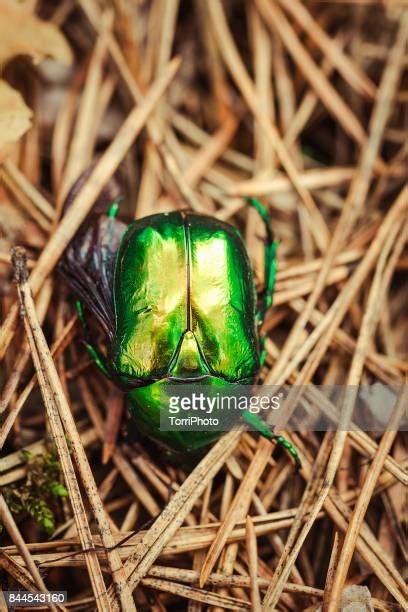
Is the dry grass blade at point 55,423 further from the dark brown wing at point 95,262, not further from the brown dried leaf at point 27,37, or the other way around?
the brown dried leaf at point 27,37

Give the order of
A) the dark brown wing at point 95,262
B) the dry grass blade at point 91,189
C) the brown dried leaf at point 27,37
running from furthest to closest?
the brown dried leaf at point 27,37 < the dry grass blade at point 91,189 < the dark brown wing at point 95,262

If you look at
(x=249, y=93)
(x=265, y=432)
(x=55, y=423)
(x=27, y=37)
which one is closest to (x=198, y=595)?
(x=265, y=432)

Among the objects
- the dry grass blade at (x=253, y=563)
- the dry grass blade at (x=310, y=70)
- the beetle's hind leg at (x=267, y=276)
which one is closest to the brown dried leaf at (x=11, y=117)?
the beetle's hind leg at (x=267, y=276)

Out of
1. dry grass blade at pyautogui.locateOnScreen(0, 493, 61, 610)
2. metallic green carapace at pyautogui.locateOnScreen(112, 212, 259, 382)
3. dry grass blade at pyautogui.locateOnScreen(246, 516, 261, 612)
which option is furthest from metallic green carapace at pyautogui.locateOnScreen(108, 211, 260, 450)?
dry grass blade at pyautogui.locateOnScreen(0, 493, 61, 610)

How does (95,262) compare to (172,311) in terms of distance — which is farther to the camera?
(95,262)

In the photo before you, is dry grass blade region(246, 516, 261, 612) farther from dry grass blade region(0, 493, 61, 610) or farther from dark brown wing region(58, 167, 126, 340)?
dark brown wing region(58, 167, 126, 340)

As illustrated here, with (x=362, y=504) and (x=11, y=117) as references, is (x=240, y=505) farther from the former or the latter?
(x=11, y=117)
